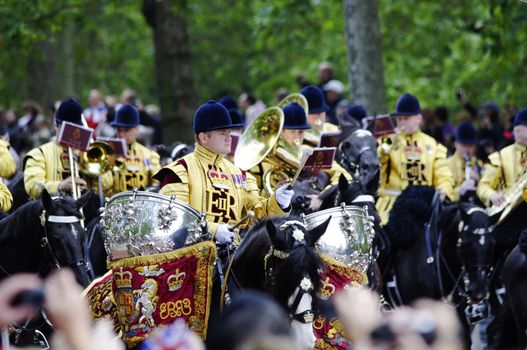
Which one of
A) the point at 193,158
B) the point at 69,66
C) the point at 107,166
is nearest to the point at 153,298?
the point at 193,158

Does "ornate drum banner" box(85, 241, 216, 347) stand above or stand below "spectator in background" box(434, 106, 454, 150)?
above

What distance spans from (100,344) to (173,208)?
13.5 feet

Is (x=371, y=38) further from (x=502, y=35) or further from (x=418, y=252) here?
(x=418, y=252)

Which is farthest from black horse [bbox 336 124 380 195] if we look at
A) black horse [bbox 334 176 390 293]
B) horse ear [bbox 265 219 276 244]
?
horse ear [bbox 265 219 276 244]

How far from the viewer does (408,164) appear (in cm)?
1478

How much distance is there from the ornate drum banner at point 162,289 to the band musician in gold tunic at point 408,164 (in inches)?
245

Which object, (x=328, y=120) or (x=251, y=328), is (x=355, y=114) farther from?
(x=251, y=328)

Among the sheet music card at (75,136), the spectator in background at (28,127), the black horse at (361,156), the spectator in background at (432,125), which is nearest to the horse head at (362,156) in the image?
the black horse at (361,156)

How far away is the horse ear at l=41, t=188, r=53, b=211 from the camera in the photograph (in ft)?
32.0

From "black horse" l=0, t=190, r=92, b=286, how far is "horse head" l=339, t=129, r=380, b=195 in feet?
12.8

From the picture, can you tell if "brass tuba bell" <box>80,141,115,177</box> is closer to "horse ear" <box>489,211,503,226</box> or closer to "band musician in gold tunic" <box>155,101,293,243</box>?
"band musician in gold tunic" <box>155,101,293,243</box>

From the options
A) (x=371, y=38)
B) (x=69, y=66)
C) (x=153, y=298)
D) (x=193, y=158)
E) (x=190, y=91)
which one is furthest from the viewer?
(x=69, y=66)

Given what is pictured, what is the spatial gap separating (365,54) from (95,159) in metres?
7.14

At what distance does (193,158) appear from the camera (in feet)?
30.9
